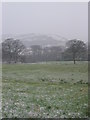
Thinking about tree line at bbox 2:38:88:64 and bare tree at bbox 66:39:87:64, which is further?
tree line at bbox 2:38:88:64

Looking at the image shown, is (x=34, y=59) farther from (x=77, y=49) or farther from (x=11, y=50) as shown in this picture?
(x=77, y=49)

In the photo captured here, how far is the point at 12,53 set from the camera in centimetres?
12594

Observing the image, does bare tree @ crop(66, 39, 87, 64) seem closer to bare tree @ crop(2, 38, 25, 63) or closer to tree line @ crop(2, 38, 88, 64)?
tree line @ crop(2, 38, 88, 64)

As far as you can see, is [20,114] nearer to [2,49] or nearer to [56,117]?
[56,117]

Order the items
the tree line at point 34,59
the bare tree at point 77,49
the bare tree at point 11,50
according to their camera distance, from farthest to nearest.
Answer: the bare tree at point 11,50 < the tree line at point 34,59 < the bare tree at point 77,49

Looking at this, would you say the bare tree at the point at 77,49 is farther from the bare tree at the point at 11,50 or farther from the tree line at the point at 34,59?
the bare tree at the point at 11,50

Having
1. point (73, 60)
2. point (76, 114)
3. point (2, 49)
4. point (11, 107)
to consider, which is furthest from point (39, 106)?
point (2, 49)

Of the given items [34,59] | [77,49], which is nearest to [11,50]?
[34,59]

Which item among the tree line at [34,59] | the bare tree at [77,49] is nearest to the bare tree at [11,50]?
the tree line at [34,59]

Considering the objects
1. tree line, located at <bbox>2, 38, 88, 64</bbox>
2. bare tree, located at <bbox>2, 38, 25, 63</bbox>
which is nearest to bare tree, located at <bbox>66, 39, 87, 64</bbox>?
tree line, located at <bbox>2, 38, 88, 64</bbox>

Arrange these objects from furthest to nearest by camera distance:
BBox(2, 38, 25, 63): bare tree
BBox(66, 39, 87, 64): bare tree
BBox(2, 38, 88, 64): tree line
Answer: BBox(2, 38, 25, 63): bare tree → BBox(2, 38, 88, 64): tree line → BBox(66, 39, 87, 64): bare tree

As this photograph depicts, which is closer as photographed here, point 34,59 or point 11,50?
point 11,50

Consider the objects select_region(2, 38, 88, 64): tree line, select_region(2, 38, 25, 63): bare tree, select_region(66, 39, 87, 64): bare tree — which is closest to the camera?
select_region(66, 39, 87, 64): bare tree

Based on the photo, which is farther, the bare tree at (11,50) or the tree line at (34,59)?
the bare tree at (11,50)
